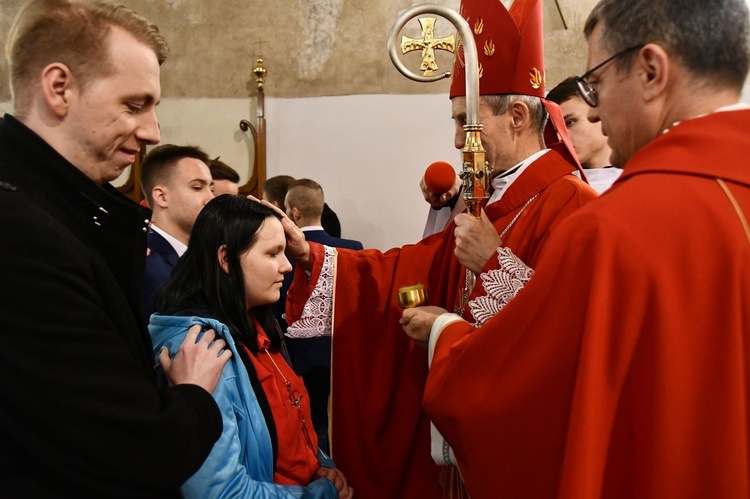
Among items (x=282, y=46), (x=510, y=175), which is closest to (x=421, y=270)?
(x=510, y=175)

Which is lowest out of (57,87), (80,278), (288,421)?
(288,421)

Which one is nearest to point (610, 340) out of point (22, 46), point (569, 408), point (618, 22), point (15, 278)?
point (569, 408)

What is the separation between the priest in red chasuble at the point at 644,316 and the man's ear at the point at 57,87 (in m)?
0.94

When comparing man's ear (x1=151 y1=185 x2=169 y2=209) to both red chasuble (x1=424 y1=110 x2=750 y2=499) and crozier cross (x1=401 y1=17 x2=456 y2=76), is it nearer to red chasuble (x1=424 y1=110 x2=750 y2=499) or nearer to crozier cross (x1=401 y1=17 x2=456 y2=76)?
crozier cross (x1=401 y1=17 x2=456 y2=76)

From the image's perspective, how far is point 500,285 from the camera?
1.93 meters

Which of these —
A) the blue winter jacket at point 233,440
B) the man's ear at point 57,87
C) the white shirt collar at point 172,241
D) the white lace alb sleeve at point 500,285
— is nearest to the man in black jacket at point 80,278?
the man's ear at point 57,87

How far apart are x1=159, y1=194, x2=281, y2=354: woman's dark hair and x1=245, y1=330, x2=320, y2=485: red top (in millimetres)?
86

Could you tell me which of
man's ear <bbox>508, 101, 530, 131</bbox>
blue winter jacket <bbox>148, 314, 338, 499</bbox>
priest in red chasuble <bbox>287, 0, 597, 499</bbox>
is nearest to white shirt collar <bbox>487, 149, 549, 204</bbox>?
priest in red chasuble <bbox>287, 0, 597, 499</bbox>

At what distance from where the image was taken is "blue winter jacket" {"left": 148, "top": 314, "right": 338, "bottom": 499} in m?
1.64

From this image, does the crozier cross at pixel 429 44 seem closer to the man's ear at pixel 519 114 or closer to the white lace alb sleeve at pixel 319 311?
the man's ear at pixel 519 114

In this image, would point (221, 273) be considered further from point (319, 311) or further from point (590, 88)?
point (590, 88)

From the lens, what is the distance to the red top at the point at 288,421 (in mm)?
1969

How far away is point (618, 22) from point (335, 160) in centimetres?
494

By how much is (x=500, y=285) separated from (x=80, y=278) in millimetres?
1158
